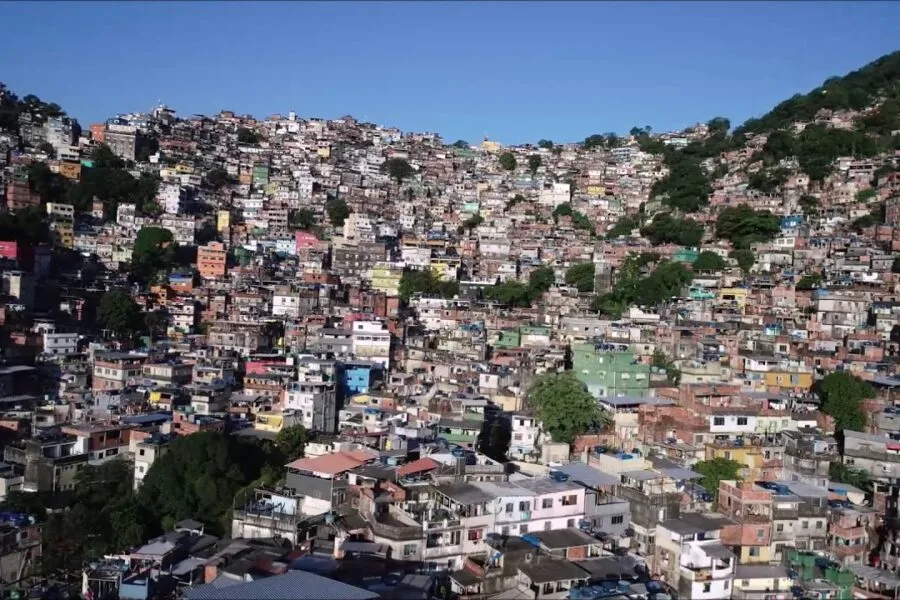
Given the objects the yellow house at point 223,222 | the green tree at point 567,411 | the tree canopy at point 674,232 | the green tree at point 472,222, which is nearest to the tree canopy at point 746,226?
the tree canopy at point 674,232

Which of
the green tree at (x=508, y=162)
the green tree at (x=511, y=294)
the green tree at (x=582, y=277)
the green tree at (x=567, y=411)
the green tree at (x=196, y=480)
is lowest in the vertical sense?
the green tree at (x=196, y=480)

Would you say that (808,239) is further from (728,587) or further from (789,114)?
(728,587)

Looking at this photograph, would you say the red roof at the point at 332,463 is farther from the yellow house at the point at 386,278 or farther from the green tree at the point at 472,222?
the green tree at the point at 472,222

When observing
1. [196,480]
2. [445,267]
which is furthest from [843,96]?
[196,480]

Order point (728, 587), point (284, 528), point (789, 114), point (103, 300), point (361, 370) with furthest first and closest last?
1. point (789, 114)
2. point (103, 300)
3. point (361, 370)
4. point (284, 528)
5. point (728, 587)

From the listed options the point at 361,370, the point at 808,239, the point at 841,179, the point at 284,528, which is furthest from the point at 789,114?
the point at 284,528

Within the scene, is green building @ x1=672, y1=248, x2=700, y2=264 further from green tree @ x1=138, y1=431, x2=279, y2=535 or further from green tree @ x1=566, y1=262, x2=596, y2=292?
green tree @ x1=138, y1=431, x2=279, y2=535

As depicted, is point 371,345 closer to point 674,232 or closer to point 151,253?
point 151,253
